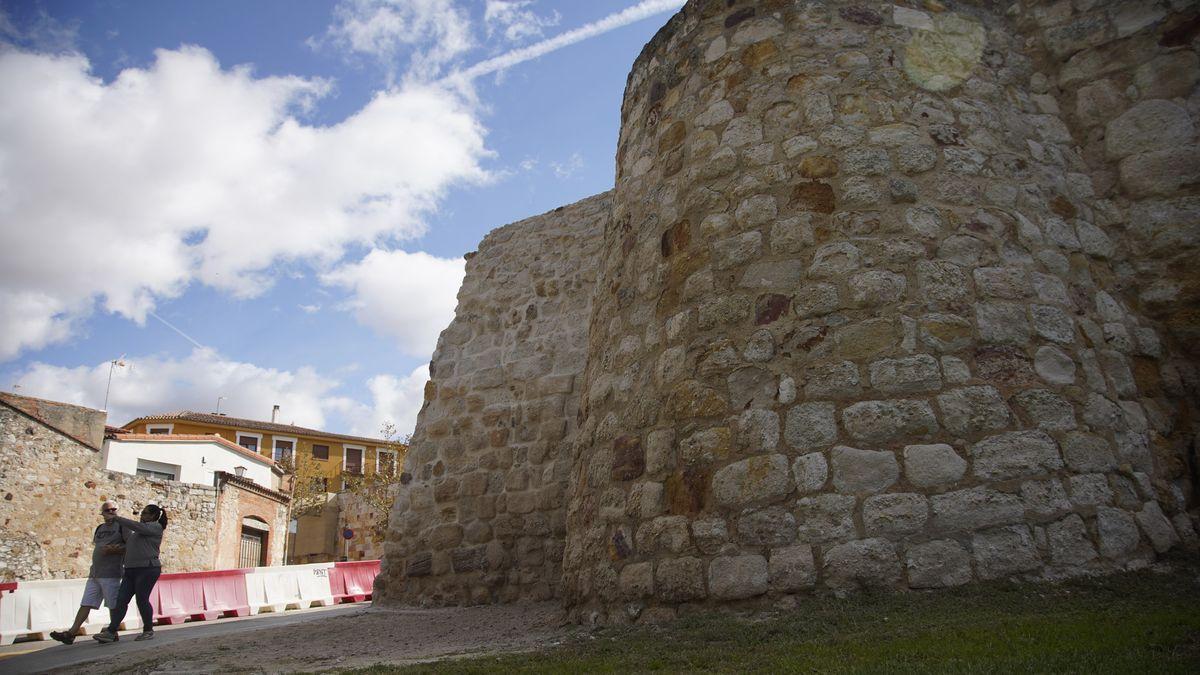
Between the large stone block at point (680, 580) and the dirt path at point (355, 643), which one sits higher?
the large stone block at point (680, 580)

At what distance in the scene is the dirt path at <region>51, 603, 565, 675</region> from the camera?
13.5 ft

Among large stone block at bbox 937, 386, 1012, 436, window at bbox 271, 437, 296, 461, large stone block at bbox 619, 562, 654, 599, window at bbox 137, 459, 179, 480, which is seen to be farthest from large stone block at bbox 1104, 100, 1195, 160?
window at bbox 271, 437, 296, 461

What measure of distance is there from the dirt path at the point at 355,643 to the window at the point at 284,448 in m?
33.5

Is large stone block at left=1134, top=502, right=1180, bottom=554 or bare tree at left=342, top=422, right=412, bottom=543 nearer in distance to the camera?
large stone block at left=1134, top=502, right=1180, bottom=554

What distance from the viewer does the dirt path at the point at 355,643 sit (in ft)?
13.5

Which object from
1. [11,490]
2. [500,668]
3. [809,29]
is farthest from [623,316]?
[11,490]

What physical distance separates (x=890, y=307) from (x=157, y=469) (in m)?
24.7

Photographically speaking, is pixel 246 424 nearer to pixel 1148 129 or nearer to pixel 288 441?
pixel 288 441

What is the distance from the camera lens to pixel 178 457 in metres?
25.0

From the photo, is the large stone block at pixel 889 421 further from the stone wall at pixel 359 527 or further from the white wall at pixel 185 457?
A: the stone wall at pixel 359 527

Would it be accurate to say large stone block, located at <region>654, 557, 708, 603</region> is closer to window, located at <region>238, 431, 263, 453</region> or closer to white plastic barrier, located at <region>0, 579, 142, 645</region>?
white plastic barrier, located at <region>0, 579, 142, 645</region>

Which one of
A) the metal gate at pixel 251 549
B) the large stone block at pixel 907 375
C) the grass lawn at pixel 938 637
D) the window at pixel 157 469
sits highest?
the window at pixel 157 469

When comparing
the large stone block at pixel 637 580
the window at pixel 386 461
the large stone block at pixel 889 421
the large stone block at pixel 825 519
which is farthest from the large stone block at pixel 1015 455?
the window at pixel 386 461

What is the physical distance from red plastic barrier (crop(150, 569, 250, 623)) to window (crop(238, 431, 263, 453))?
2742cm
